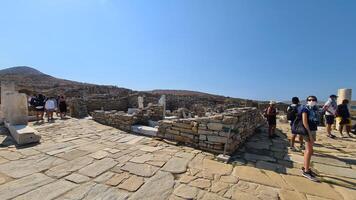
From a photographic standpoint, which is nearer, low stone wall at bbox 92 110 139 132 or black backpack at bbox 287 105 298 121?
black backpack at bbox 287 105 298 121

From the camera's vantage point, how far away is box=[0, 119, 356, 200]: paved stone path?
298 cm

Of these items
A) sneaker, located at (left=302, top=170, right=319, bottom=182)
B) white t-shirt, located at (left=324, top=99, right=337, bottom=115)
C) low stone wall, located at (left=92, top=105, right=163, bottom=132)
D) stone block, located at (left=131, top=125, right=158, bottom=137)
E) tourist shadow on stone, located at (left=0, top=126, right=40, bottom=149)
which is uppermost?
white t-shirt, located at (left=324, top=99, right=337, bottom=115)

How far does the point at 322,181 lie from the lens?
3508 millimetres

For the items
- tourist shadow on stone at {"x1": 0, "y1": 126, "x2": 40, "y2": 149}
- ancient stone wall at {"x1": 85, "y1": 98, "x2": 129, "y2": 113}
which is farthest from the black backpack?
ancient stone wall at {"x1": 85, "y1": 98, "x2": 129, "y2": 113}

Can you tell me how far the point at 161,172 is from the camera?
3.67 meters

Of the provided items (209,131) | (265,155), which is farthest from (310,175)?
(209,131)

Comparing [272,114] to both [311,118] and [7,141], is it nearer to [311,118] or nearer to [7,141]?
[311,118]

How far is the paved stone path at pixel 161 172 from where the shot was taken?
2.98 m

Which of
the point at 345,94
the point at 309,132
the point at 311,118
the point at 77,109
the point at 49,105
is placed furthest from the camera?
the point at 77,109

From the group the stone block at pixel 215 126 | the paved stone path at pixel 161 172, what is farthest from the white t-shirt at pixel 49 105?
the stone block at pixel 215 126

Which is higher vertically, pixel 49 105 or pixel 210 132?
pixel 49 105

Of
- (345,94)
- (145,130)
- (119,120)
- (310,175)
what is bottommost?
(310,175)

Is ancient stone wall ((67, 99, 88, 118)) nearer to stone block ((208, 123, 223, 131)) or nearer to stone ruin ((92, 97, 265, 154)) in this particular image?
stone ruin ((92, 97, 265, 154))

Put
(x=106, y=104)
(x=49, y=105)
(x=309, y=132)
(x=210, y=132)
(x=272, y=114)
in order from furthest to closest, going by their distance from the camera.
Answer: (x=106, y=104), (x=49, y=105), (x=272, y=114), (x=210, y=132), (x=309, y=132)
